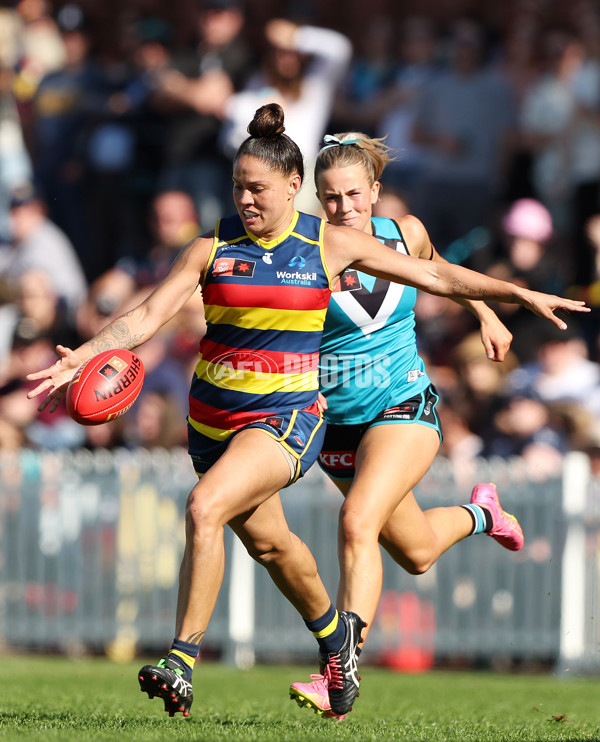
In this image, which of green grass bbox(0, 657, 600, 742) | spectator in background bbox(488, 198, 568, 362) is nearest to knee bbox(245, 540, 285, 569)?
green grass bbox(0, 657, 600, 742)

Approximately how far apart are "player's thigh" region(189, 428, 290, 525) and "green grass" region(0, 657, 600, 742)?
97 centimetres

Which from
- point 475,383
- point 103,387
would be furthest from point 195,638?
point 475,383

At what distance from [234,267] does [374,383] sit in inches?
47.2

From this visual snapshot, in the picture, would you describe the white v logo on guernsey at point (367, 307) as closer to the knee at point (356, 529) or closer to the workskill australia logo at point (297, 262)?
the workskill australia logo at point (297, 262)

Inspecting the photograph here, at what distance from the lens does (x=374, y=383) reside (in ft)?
21.6

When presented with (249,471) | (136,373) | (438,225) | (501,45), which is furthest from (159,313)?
(501,45)

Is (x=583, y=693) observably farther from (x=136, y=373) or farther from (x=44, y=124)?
(x=44, y=124)

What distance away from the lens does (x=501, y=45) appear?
534 inches

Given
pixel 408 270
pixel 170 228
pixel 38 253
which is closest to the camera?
pixel 408 270

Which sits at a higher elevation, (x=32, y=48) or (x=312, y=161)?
(x=32, y=48)

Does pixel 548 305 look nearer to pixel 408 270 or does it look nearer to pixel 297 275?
pixel 408 270

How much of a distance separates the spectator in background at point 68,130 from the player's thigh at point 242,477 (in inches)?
369

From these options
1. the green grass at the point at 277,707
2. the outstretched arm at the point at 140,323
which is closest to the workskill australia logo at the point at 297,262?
the outstretched arm at the point at 140,323

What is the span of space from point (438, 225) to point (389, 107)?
4.56 ft
